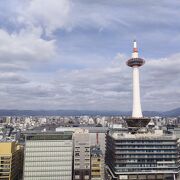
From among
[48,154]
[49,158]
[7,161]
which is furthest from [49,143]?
[7,161]

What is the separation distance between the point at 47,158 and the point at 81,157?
15.2 metres

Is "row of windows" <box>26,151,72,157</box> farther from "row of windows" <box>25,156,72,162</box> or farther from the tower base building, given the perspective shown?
the tower base building

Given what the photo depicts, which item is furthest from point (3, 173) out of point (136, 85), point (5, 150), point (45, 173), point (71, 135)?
point (136, 85)

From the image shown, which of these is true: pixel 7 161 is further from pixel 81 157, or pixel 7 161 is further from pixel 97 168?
pixel 97 168

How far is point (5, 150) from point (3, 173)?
9567 mm

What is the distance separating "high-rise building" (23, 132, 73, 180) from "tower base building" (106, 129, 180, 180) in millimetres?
26801

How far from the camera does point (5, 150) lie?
454ft

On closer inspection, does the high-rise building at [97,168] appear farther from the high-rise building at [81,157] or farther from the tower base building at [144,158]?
the tower base building at [144,158]

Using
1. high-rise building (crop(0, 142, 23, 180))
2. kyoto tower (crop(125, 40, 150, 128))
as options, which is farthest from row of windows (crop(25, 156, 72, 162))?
kyoto tower (crop(125, 40, 150, 128))

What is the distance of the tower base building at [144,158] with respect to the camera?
158 metres

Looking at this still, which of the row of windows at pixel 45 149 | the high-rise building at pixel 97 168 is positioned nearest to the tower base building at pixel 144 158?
the high-rise building at pixel 97 168

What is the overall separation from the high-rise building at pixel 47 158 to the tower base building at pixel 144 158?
2680cm

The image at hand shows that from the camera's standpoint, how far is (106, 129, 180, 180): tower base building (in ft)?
517

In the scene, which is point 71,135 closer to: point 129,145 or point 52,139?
point 52,139
